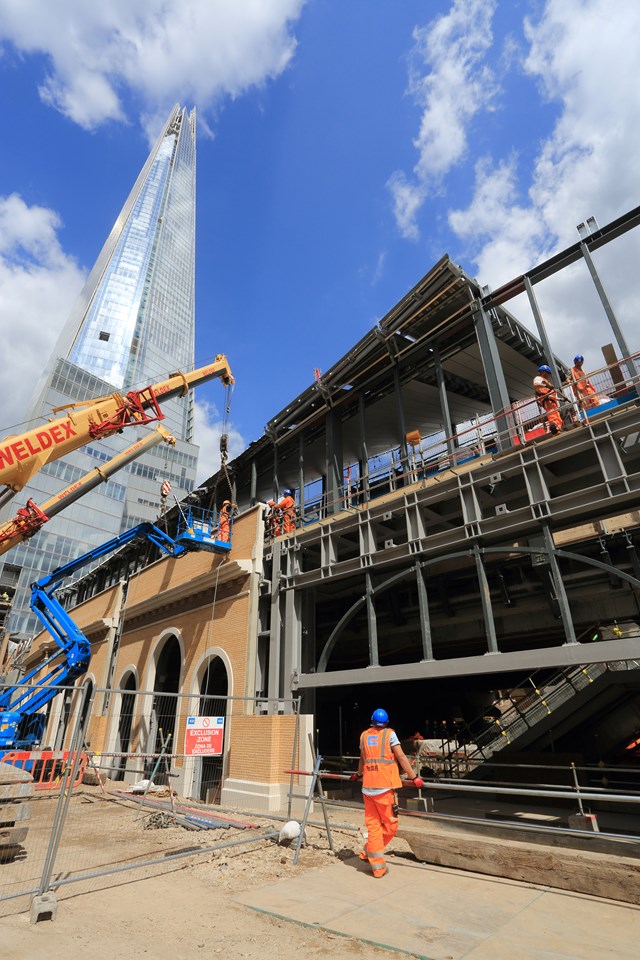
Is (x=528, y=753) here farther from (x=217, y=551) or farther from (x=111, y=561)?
(x=111, y=561)

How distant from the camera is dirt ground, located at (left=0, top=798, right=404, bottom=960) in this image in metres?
4.00

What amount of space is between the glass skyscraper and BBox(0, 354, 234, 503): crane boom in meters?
19.6

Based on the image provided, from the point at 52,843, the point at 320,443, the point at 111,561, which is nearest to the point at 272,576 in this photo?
the point at 320,443

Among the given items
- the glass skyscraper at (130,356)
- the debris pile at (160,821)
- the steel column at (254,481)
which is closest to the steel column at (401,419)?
the steel column at (254,481)

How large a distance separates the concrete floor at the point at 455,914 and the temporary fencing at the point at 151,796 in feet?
6.66

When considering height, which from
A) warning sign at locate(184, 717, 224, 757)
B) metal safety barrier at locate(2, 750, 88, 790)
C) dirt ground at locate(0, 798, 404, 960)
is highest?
warning sign at locate(184, 717, 224, 757)

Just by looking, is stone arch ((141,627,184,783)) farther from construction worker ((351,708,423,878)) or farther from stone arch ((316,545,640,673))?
construction worker ((351,708,423,878))

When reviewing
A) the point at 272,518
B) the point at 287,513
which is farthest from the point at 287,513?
the point at 272,518

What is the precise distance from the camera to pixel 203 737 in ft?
30.9

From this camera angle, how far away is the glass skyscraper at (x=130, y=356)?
6288 centimetres

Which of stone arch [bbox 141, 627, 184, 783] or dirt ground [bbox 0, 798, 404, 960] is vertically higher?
stone arch [bbox 141, 627, 184, 783]

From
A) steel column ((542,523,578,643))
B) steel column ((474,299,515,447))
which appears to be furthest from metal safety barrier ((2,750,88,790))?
steel column ((474,299,515,447))

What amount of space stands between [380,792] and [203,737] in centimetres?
469

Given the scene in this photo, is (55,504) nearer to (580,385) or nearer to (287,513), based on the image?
(287,513)
